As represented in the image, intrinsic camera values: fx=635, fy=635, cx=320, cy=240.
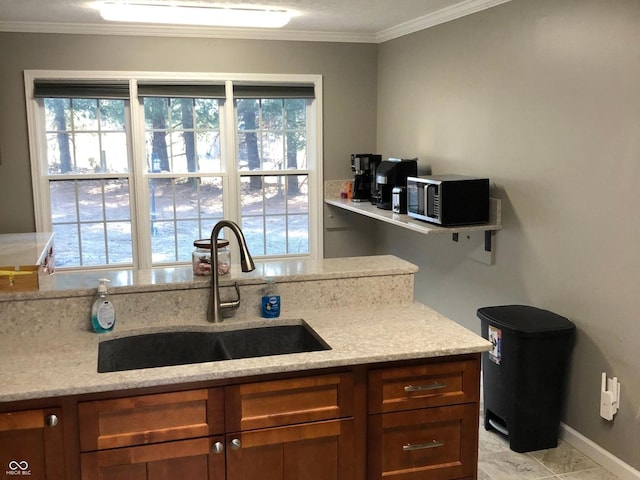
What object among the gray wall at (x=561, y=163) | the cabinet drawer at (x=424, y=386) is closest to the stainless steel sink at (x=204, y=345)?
the cabinet drawer at (x=424, y=386)

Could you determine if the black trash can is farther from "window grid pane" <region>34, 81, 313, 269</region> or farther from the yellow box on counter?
"window grid pane" <region>34, 81, 313, 269</region>

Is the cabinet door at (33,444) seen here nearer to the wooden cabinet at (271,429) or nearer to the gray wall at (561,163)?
the wooden cabinet at (271,429)

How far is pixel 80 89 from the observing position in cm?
478

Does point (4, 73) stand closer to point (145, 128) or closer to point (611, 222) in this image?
point (145, 128)

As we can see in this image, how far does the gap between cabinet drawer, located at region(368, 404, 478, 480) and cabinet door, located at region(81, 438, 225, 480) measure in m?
0.52

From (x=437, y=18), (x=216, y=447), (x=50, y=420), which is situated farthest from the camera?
(x=437, y=18)

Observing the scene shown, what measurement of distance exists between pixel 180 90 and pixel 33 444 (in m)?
3.60

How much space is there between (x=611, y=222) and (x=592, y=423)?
0.99 meters

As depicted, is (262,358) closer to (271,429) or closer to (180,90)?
(271,429)

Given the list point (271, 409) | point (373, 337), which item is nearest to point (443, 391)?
point (373, 337)

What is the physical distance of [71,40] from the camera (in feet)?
15.5

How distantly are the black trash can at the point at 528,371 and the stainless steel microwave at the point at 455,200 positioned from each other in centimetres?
60

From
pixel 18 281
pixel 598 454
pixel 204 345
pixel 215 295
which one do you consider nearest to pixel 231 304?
pixel 215 295

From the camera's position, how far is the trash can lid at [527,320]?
3.05m
